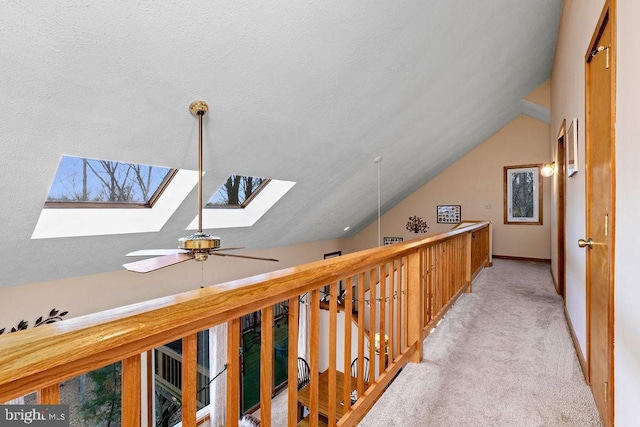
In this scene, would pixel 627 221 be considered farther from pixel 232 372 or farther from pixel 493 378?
pixel 232 372

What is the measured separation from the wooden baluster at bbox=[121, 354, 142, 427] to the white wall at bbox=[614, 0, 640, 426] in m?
1.52

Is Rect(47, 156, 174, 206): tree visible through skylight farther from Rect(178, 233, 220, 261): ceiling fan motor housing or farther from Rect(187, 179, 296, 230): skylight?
Rect(178, 233, 220, 261): ceiling fan motor housing

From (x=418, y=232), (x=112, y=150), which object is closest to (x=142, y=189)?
(x=112, y=150)

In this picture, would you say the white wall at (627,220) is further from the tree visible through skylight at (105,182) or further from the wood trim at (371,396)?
the tree visible through skylight at (105,182)

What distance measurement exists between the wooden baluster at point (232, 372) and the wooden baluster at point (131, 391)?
0.23 meters

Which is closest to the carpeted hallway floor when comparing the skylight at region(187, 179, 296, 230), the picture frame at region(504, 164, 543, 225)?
the skylight at region(187, 179, 296, 230)

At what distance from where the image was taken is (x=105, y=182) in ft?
11.1

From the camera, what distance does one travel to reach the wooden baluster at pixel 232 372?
87 cm

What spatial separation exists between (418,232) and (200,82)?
7095 mm

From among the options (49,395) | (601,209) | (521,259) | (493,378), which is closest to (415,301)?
(493,378)

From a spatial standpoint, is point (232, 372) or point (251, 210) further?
point (251, 210)

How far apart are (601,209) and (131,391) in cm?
214

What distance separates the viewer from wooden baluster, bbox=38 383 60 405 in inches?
21.4

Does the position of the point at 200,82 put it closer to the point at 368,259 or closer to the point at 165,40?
the point at 165,40
